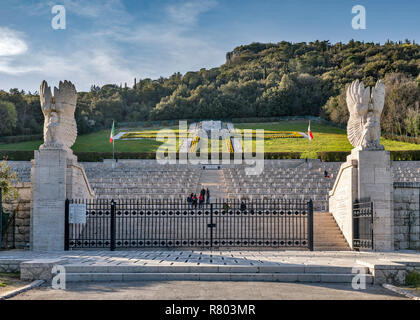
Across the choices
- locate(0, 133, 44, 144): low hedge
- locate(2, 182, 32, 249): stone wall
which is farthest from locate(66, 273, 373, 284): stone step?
locate(0, 133, 44, 144): low hedge

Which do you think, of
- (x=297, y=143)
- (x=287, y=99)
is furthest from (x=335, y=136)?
(x=287, y=99)

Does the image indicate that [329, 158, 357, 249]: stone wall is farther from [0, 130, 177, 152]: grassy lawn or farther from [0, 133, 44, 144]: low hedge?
[0, 133, 44, 144]: low hedge

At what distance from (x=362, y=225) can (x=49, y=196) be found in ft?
29.1

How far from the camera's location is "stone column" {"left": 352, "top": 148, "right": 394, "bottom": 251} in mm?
12539

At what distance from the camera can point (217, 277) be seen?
8172 mm

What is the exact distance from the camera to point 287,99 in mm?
70750

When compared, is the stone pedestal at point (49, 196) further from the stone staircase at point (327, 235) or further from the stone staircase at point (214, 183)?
the stone staircase at point (214, 183)

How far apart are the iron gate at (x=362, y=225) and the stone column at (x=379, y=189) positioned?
179 millimetres

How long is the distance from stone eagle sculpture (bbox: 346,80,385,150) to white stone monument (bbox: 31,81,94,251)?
840 centimetres

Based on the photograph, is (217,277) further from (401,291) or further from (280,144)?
(280,144)

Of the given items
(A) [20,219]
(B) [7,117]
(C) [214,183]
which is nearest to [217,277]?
(A) [20,219]

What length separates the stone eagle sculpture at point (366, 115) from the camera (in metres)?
13.1

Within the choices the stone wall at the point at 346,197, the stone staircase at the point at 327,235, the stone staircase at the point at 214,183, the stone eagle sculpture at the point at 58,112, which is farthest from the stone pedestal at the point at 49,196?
the stone staircase at the point at 214,183

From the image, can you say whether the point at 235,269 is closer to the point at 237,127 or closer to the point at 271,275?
the point at 271,275
